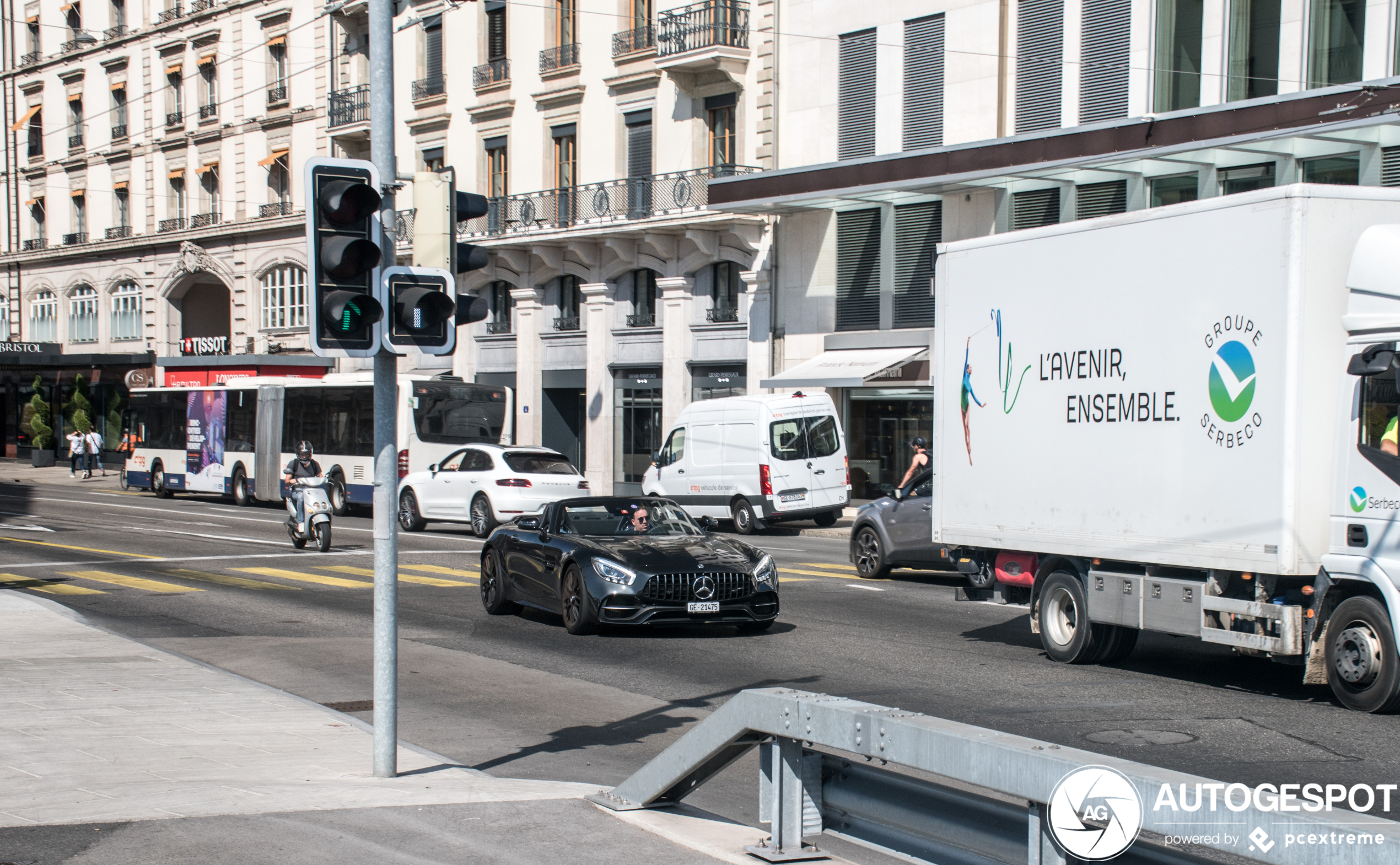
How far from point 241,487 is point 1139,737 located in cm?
3115

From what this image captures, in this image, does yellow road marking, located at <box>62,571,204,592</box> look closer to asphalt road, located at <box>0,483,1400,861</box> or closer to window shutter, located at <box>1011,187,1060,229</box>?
asphalt road, located at <box>0,483,1400,861</box>

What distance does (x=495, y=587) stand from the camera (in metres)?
14.6

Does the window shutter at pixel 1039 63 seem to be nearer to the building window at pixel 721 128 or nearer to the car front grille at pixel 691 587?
the building window at pixel 721 128

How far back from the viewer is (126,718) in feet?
28.5

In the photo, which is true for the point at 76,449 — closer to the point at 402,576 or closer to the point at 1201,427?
the point at 402,576

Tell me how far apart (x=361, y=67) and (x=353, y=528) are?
25.0m

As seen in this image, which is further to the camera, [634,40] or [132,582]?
[634,40]

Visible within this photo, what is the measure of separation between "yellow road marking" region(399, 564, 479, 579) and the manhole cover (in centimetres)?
1100

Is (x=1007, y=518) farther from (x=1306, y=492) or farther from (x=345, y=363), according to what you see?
(x=345, y=363)

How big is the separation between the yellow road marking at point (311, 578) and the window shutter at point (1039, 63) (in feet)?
55.0

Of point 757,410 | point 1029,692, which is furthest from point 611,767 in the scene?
point 757,410

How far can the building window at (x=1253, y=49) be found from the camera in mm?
24969

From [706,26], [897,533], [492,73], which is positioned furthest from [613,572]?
[492,73]

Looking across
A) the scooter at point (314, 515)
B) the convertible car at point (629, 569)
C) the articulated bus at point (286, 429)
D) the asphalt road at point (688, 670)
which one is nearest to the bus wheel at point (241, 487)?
the articulated bus at point (286, 429)
